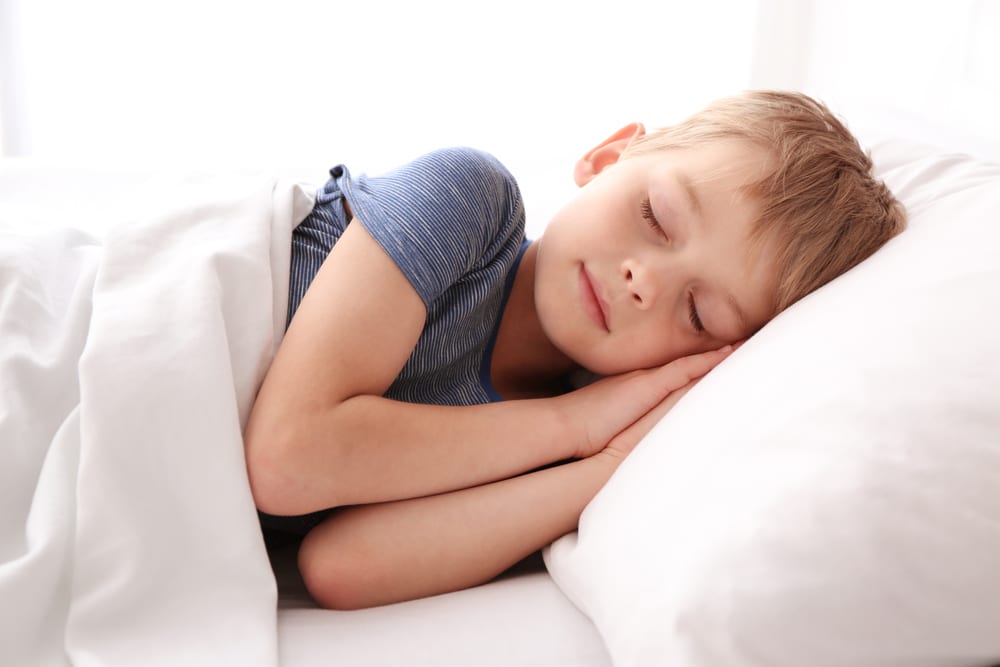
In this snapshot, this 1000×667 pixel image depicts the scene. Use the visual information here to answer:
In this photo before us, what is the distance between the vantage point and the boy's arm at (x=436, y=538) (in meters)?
0.90

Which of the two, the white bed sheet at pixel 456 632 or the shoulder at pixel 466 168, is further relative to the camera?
the shoulder at pixel 466 168

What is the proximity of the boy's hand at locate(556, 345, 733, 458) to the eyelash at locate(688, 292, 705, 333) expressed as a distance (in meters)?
0.03

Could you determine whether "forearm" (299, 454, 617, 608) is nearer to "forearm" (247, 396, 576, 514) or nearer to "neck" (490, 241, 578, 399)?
"forearm" (247, 396, 576, 514)

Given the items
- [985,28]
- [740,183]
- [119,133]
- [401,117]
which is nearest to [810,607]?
[740,183]

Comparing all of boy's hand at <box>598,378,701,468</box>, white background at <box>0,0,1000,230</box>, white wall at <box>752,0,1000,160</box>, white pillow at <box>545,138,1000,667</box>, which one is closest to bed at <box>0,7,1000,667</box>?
white pillow at <box>545,138,1000,667</box>

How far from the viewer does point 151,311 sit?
2.87 ft

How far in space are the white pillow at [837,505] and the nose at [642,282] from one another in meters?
0.20

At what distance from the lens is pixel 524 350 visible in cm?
122

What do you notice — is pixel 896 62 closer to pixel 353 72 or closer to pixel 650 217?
pixel 650 217

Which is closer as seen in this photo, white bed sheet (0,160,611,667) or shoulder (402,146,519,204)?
white bed sheet (0,160,611,667)

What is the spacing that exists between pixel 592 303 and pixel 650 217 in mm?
112

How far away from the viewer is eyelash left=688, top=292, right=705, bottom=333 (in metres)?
1.02

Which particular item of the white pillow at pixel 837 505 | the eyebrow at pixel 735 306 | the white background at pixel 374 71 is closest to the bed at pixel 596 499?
the white pillow at pixel 837 505

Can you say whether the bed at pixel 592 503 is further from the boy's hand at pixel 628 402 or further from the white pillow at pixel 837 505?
the boy's hand at pixel 628 402
